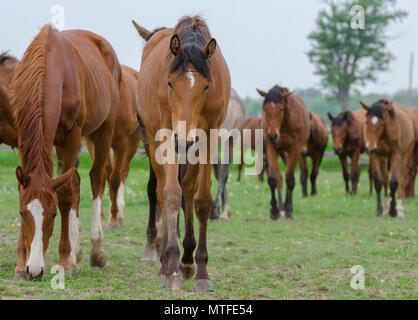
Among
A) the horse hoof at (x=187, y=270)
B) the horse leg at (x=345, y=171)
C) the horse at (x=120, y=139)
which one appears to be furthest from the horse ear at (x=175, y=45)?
the horse leg at (x=345, y=171)

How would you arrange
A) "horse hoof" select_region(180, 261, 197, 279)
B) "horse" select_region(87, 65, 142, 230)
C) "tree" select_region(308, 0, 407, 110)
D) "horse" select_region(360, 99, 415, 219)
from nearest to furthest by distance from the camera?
"horse hoof" select_region(180, 261, 197, 279)
"horse" select_region(87, 65, 142, 230)
"horse" select_region(360, 99, 415, 219)
"tree" select_region(308, 0, 407, 110)

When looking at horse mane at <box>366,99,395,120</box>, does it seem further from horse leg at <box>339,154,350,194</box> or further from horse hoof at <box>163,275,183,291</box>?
horse hoof at <box>163,275,183,291</box>

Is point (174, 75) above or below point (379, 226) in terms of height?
above

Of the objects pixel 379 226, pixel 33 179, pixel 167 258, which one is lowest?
pixel 379 226

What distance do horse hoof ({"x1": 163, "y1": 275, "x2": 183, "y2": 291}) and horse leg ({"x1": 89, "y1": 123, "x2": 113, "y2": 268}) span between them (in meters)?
1.55

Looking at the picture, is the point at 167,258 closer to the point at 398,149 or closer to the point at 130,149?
the point at 130,149

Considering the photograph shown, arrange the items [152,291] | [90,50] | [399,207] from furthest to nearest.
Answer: [399,207] < [90,50] < [152,291]

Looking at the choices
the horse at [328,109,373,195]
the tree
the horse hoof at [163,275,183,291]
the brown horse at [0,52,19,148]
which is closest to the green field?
the horse hoof at [163,275,183,291]

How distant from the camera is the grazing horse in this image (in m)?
10.8

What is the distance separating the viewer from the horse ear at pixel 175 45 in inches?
180

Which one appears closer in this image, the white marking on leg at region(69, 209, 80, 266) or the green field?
the green field

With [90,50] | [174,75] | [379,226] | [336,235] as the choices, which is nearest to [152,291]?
[174,75]

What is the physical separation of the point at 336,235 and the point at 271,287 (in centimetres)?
394

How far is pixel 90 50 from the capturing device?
21.9 ft
